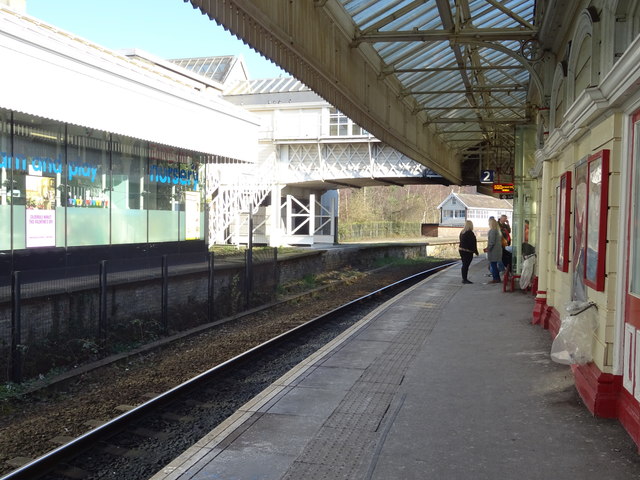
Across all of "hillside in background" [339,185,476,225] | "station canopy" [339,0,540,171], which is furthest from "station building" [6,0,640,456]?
"hillside in background" [339,185,476,225]

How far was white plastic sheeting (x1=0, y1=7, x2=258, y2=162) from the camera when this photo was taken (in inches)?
400

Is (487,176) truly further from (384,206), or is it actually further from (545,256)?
(384,206)

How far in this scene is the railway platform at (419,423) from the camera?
439 cm

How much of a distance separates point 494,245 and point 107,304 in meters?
9.43

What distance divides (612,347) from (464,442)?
1398 mm

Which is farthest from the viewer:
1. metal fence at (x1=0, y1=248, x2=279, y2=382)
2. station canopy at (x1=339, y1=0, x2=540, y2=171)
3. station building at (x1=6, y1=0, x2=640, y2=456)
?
station canopy at (x1=339, y1=0, x2=540, y2=171)

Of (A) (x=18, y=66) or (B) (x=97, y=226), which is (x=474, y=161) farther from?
(A) (x=18, y=66)

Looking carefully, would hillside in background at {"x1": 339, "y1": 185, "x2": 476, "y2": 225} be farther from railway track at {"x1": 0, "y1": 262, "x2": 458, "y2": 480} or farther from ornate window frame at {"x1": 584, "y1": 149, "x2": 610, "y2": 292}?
ornate window frame at {"x1": 584, "y1": 149, "x2": 610, "y2": 292}

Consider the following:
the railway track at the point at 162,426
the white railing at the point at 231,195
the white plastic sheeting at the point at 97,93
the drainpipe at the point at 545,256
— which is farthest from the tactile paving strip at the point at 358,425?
the white railing at the point at 231,195

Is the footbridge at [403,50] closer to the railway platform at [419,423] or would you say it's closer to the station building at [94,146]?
the railway platform at [419,423]

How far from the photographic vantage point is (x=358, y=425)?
5.33m

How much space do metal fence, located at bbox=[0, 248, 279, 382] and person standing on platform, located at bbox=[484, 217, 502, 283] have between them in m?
5.86

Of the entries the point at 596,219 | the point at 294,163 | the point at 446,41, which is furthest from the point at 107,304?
the point at 294,163

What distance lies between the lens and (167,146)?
52.7ft
